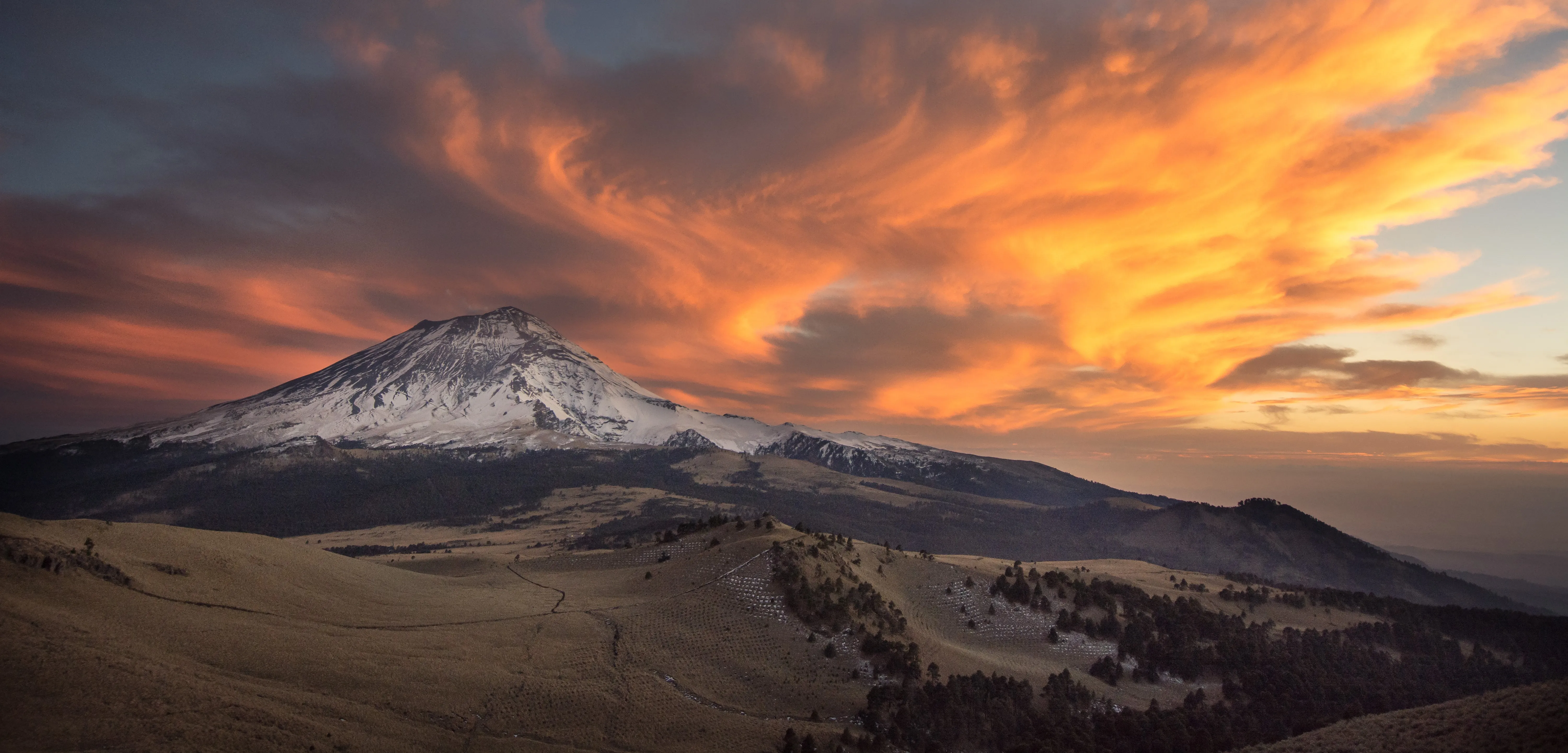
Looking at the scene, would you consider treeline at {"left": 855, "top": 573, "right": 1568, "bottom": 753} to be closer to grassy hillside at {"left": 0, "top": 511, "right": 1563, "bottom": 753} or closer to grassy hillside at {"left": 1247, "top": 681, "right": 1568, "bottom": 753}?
grassy hillside at {"left": 0, "top": 511, "right": 1563, "bottom": 753}

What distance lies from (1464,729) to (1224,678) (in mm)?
91282

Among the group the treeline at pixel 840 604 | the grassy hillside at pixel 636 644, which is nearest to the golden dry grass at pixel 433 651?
the grassy hillside at pixel 636 644

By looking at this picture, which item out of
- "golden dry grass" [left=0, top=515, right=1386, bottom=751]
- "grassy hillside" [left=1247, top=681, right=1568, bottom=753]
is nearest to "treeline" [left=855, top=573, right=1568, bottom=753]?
"golden dry grass" [left=0, top=515, right=1386, bottom=751]

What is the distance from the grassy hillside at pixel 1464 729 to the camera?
35.3 meters

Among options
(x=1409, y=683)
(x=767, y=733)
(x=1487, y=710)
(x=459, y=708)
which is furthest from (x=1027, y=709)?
(x=1409, y=683)

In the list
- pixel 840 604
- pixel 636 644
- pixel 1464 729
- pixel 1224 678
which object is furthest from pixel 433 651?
pixel 1224 678

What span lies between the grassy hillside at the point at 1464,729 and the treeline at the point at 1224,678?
37810mm

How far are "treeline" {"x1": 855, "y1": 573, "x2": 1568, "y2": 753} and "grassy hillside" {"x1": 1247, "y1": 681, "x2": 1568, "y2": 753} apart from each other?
37.8 m

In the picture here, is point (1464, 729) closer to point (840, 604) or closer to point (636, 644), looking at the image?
point (840, 604)

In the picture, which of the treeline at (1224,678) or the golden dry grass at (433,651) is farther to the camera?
the treeline at (1224,678)

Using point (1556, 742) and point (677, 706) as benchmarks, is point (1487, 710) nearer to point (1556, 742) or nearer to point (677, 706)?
point (1556, 742)

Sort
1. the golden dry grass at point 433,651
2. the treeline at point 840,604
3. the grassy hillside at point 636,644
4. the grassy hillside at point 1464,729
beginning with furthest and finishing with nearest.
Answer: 1. the treeline at point 840,604
2. the grassy hillside at point 636,644
3. the golden dry grass at point 433,651
4. the grassy hillside at point 1464,729

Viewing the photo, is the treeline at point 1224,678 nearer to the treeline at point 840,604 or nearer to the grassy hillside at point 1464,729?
the treeline at point 840,604

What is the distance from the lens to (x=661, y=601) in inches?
4195
